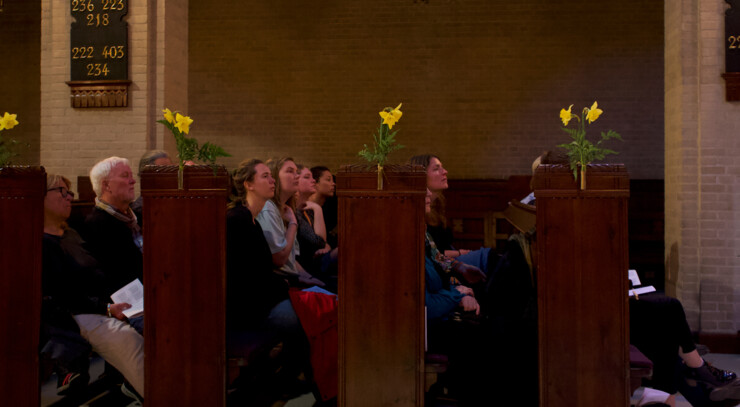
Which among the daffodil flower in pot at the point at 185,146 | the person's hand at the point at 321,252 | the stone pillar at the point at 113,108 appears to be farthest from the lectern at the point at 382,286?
the stone pillar at the point at 113,108

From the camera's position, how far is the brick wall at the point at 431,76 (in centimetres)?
889

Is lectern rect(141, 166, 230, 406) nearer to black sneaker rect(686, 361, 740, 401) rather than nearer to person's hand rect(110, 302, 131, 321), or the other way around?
person's hand rect(110, 302, 131, 321)

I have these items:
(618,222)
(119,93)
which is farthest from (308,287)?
(119,93)

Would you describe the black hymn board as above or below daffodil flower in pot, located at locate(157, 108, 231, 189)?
above

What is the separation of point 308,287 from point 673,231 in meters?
3.20

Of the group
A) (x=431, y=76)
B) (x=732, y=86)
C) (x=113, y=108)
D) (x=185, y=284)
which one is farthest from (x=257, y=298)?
(x=431, y=76)

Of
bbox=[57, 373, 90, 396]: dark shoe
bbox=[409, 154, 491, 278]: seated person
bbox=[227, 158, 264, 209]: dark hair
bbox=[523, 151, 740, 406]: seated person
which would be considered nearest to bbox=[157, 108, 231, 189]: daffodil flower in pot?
bbox=[227, 158, 264, 209]: dark hair

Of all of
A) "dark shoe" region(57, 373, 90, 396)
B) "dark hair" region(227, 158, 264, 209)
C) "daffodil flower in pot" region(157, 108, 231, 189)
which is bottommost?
"dark shoe" region(57, 373, 90, 396)

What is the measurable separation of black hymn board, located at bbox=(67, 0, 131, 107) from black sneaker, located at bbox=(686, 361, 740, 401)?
15.6 feet

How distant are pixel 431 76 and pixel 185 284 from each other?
277 inches

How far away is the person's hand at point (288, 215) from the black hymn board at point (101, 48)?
2.34m

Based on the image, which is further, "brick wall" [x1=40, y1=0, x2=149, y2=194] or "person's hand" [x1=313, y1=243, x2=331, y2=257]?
"brick wall" [x1=40, y1=0, x2=149, y2=194]

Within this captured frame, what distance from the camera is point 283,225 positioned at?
383 cm

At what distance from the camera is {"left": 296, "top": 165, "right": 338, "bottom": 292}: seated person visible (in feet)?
14.2
